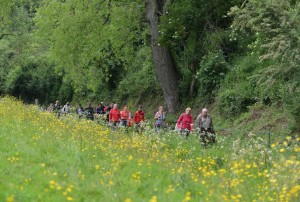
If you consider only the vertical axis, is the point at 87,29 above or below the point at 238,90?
above

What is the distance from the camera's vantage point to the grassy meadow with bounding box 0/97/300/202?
801 cm

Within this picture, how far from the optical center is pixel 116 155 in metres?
11.2

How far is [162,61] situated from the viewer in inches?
1025

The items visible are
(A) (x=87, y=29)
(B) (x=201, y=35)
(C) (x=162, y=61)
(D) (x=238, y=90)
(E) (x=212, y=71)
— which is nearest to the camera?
(D) (x=238, y=90)

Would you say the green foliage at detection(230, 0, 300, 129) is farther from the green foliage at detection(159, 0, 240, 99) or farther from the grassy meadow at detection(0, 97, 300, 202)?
the green foliage at detection(159, 0, 240, 99)

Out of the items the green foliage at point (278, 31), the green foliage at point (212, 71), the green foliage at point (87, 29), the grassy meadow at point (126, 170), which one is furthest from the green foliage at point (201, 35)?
the grassy meadow at point (126, 170)

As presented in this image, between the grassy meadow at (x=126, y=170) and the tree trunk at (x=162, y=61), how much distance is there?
11.9 meters

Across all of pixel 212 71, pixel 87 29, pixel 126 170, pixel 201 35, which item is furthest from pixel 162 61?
pixel 126 170

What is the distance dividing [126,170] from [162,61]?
16526 millimetres

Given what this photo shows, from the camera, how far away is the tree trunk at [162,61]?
2558cm

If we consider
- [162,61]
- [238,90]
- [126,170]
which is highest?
[162,61]

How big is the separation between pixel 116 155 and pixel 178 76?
18.0m

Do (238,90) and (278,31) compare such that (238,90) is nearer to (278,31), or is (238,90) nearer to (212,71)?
(212,71)

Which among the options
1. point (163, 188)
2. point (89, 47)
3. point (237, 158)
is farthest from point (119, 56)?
point (163, 188)
